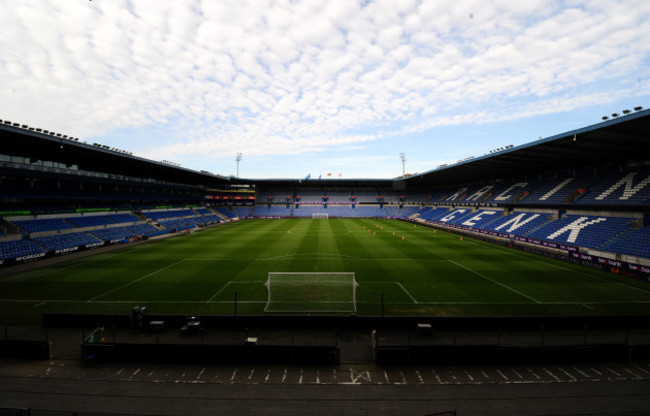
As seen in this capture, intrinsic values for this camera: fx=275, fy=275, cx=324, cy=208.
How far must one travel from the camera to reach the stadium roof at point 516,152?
23859mm

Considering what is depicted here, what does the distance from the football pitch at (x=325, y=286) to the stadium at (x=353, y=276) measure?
17 cm

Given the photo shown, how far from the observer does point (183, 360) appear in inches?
422

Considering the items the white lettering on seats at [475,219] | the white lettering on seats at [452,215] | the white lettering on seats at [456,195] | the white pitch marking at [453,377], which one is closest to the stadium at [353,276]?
the white pitch marking at [453,377]

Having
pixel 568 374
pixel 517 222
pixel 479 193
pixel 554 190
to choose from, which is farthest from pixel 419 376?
pixel 479 193

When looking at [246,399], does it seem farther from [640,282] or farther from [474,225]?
[474,225]

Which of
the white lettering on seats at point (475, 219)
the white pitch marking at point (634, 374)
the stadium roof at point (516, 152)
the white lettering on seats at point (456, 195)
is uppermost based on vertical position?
the stadium roof at point (516, 152)

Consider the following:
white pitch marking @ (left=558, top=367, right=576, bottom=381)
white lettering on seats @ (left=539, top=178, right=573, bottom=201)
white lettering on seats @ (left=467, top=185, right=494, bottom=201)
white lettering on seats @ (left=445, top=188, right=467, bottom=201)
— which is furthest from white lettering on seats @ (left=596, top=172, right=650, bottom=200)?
white lettering on seats @ (left=445, top=188, right=467, bottom=201)

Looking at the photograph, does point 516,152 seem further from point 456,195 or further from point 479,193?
point 456,195

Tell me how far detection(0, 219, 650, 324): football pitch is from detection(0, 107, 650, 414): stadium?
172 millimetres

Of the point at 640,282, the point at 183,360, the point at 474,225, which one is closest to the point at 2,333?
the point at 183,360

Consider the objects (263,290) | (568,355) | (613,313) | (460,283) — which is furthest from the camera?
(460,283)

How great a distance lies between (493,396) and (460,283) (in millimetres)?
12374

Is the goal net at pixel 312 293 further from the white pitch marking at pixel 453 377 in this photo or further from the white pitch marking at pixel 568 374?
the white pitch marking at pixel 568 374

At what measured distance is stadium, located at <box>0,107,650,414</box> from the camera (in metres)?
10.7
